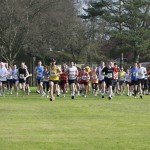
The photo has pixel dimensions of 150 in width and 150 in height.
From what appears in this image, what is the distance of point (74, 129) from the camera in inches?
579

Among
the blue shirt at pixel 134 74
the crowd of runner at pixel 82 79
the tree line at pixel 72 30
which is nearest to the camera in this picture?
the crowd of runner at pixel 82 79

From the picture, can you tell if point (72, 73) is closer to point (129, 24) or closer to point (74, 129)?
point (74, 129)

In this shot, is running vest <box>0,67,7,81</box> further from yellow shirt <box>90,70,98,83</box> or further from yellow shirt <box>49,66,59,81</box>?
yellow shirt <box>49,66,59,81</box>

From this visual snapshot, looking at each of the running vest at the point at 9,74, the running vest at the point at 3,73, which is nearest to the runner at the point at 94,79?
the running vest at the point at 9,74

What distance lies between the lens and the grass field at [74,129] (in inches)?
474

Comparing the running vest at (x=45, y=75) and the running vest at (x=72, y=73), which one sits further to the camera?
the running vest at (x=45, y=75)

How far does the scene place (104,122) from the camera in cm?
1645

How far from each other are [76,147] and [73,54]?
58884mm

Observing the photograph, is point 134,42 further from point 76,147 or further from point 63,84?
point 76,147

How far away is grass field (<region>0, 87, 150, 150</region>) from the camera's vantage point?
12039mm

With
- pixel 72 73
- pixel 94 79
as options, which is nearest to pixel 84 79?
pixel 94 79

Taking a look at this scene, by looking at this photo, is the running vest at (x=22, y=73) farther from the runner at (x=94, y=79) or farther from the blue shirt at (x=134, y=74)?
the blue shirt at (x=134, y=74)

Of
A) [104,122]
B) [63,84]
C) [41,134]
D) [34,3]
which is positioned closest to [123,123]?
[104,122]

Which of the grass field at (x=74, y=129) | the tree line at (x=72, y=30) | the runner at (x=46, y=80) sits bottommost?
the grass field at (x=74, y=129)
